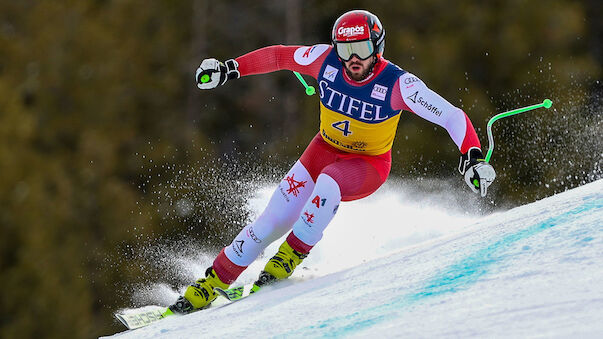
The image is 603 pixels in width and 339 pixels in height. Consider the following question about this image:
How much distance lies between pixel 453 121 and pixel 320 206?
71cm

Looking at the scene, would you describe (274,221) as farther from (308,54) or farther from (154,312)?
(308,54)

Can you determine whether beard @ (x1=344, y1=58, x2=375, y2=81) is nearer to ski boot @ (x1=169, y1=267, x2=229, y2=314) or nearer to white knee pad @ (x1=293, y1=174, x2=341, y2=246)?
white knee pad @ (x1=293, y1=174, x2=341, y2=246)

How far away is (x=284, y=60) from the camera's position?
4.68 metres

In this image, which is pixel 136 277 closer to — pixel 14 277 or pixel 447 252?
pixel 14 277

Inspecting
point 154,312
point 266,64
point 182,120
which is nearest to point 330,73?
point 266,64

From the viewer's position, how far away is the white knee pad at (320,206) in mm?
4152

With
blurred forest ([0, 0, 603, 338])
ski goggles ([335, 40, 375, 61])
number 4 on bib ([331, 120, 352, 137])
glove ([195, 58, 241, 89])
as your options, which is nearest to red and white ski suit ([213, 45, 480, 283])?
number 4 on bib ([331, 120, 352, 137])

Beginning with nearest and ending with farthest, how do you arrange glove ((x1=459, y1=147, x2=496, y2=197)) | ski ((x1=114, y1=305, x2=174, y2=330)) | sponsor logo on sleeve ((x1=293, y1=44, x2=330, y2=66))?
glove ((x1=459, y1=147, x2=496, y2=197)) → ski ((x1=114, y1=305, x2=174, y2=330)) → sponsor logo on sleeve ((x1=293, y1=44, x2=330, y2=66))

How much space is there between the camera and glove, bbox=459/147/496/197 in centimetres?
365

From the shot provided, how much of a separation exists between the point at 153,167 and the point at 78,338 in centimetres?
289

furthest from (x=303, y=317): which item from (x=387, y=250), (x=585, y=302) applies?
(x=387, y=250)

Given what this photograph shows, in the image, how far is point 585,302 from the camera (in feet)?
8.65

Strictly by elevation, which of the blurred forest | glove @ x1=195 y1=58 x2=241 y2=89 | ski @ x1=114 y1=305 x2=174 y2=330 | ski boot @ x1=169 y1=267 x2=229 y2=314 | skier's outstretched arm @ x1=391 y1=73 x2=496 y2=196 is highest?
the blurred forest

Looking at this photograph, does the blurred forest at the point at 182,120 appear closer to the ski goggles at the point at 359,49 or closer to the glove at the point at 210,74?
the glove at the point at 210,74
